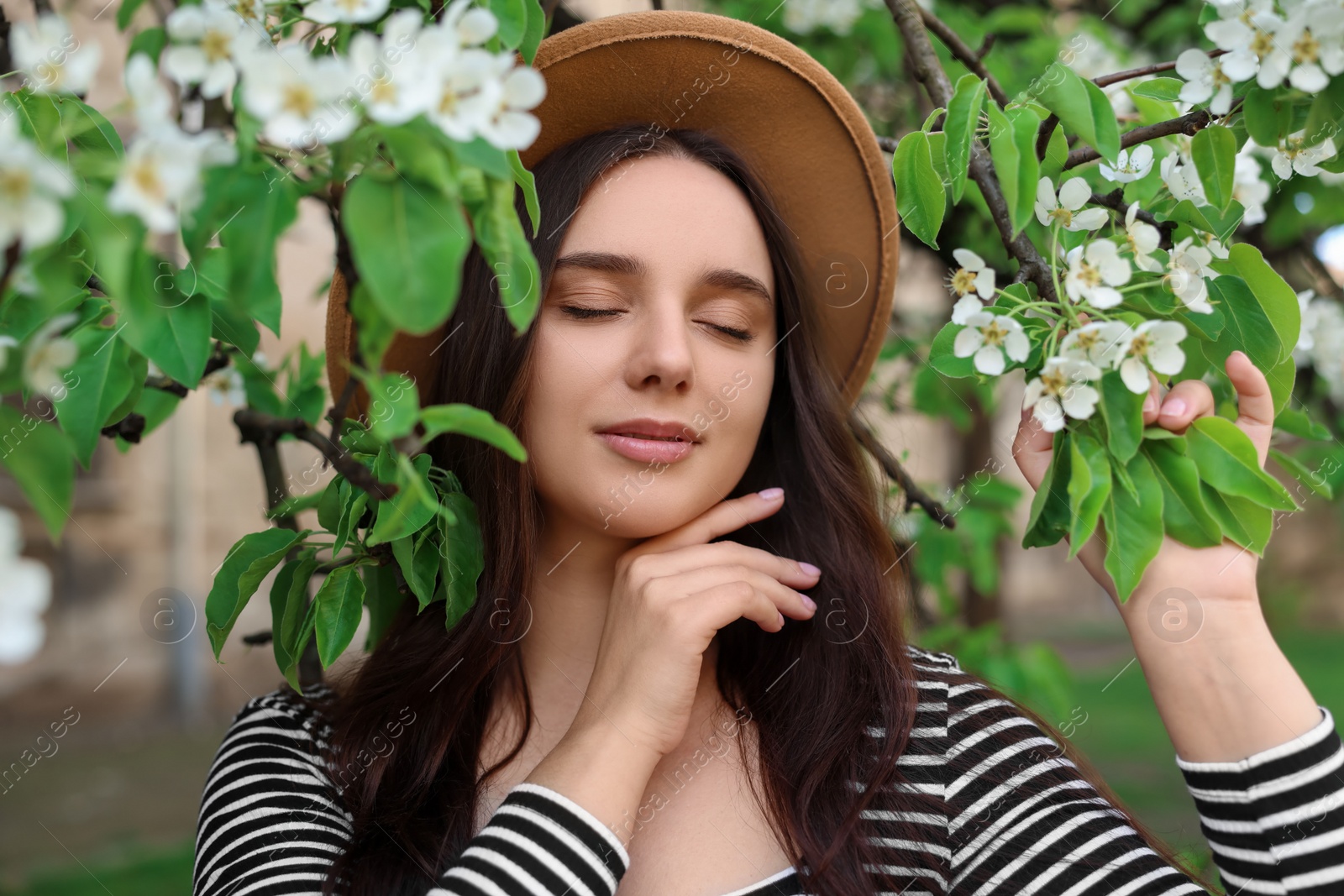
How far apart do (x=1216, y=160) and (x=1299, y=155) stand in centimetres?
11

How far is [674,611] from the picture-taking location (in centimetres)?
139

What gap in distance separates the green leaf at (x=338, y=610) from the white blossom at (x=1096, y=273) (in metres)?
0.88

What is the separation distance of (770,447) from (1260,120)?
963 millimetres

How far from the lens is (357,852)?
1432 millimetres

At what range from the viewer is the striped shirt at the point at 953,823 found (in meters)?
1.14

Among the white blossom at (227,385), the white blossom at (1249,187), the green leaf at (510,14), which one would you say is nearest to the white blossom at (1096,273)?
the white blossom at (1249,187)

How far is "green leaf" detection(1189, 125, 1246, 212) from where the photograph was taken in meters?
1.07

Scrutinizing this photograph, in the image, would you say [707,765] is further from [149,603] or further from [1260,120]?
[149,603]

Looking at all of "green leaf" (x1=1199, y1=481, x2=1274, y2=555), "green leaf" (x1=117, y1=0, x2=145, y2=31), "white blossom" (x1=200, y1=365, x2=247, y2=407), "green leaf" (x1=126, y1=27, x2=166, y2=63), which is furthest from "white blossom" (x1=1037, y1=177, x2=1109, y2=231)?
"white blossom" (x1=200, y1=365, x2=247, y2=407)

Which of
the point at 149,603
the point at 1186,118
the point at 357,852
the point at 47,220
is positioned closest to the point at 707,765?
the point at 357,852

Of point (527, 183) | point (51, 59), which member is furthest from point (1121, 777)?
point (51, 59)

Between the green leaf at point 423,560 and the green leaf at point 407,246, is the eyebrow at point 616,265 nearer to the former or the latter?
the green leaf at point 423,560

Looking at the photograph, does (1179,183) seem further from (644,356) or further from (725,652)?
(725,652)

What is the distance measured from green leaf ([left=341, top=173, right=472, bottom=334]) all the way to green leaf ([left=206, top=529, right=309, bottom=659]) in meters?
0.68
